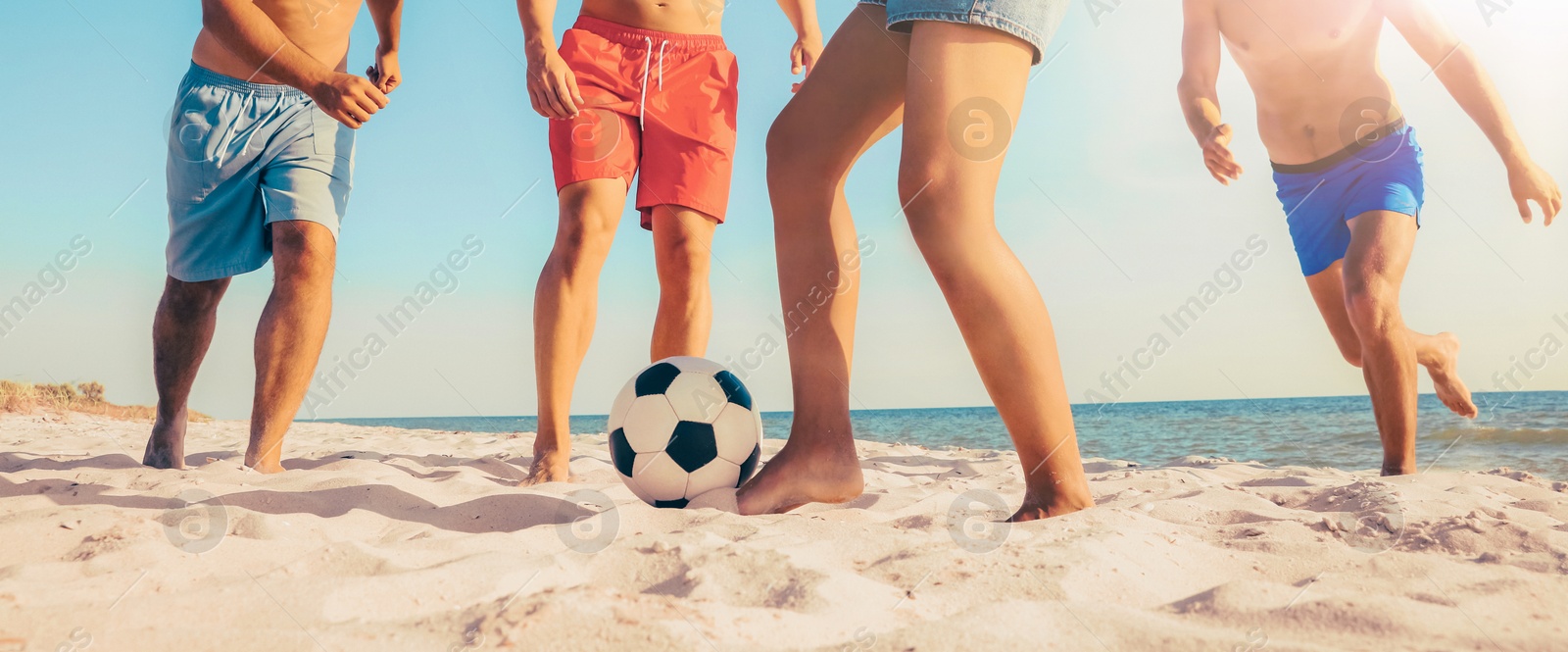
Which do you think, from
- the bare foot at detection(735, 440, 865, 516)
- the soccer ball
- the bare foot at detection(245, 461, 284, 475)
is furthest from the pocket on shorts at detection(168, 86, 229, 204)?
the bare foot at detection(735, 440, 865, 516)

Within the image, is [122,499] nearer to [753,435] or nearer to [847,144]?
[753,435]

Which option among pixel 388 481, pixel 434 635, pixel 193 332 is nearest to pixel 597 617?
pixel 434 635

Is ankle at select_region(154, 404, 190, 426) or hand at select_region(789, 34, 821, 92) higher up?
hand at select_region(789, 34, 821, 92)

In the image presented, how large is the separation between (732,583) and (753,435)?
3.51 ft

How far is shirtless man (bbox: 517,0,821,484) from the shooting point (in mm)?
2525

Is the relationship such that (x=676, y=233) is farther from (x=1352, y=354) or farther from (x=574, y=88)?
(x=1352, y=354)

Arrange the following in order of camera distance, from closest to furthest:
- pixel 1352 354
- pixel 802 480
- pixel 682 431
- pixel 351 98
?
pixel 802 480 → pixel 682 431 → pixel 351 98 → pixel 1352 354

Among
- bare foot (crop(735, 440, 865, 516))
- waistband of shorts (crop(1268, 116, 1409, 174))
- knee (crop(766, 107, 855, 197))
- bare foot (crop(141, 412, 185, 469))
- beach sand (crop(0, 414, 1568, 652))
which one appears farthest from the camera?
waistband of shorts (crop(1268, 116, 1409, 174))

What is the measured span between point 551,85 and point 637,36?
455 millimetres

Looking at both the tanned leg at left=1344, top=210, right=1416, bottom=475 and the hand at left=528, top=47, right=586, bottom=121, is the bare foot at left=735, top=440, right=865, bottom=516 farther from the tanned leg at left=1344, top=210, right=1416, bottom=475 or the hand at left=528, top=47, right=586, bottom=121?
the tanned leg at left=1344, top=210, right=1416, bottom=475

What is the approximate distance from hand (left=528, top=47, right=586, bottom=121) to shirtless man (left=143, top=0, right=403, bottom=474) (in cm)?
64

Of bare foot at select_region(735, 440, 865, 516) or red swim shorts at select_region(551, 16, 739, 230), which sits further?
red swim shorts at select_region(551, 16, 739, 230)

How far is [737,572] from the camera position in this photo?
126cm

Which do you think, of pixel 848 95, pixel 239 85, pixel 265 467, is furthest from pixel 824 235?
pixel 239 85
